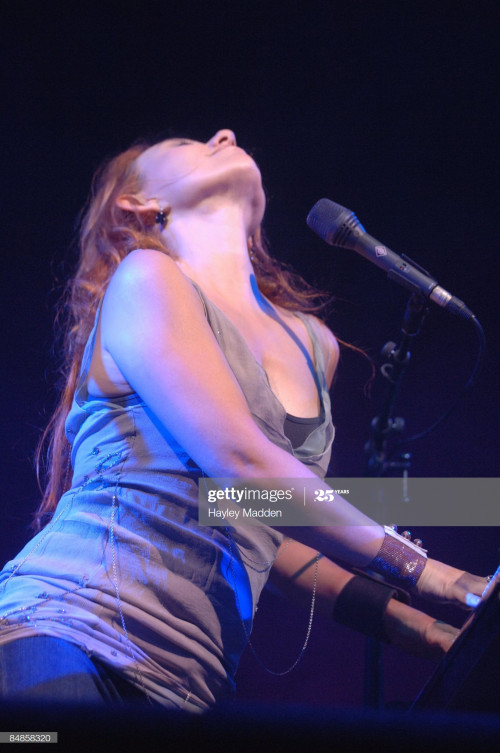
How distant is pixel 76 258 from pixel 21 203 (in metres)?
0.30

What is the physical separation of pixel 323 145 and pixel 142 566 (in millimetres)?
2096

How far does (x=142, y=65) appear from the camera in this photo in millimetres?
2598

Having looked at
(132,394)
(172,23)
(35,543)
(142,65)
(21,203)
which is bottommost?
(35,543)

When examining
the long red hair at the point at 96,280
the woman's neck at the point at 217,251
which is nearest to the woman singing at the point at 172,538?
the woman's neck at the point at 217,251

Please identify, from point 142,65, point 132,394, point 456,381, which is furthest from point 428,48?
point 132,394

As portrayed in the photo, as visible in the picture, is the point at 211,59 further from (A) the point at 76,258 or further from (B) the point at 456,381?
(B) the point at 456,381

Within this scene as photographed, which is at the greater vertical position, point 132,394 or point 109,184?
point 109,184

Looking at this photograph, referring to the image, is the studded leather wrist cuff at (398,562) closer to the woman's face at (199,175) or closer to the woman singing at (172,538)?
the woman singing at (172,538)

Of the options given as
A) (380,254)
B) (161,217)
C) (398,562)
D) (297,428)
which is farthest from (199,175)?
(398,562)

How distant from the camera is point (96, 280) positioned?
1896 millimetres

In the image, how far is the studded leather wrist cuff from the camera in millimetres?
1229

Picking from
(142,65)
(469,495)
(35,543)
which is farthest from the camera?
(142,65)

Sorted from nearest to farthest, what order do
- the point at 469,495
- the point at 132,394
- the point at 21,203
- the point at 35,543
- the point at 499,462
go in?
the point at 35,543, the point at 132,394, the point at 469,495, the point at 499,462, the point at 21,203

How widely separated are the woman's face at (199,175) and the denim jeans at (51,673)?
133 cm
